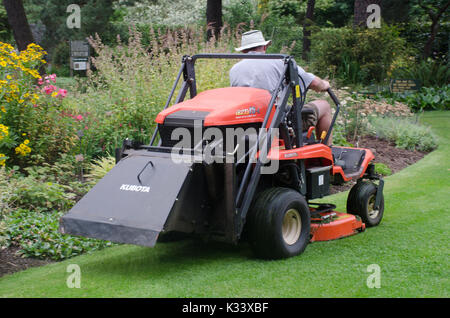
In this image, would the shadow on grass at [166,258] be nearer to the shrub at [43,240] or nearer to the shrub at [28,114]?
the shrub at [43,240]

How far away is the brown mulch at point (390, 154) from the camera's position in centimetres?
949

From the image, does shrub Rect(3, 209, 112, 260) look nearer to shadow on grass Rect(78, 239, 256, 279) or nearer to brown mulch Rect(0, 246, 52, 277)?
brown mulch Rect(0, 246, 52, 277)

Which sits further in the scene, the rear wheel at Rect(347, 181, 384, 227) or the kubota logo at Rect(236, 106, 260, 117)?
the rear wheel at Rect(347, 181, 384, 227)

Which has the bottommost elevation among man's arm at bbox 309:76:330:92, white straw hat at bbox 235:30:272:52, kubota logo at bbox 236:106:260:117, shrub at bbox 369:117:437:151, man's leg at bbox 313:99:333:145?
shrub at bbox 369:117:437:151

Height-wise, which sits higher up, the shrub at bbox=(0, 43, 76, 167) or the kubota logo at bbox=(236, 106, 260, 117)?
the kubota logo at bbox=(236, 106, 260, 117)

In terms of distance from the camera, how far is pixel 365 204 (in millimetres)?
6004

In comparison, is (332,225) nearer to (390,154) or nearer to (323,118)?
(323,118)

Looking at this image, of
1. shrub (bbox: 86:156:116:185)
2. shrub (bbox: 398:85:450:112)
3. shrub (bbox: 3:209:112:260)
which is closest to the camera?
shrub (bbox: 3:209:112:260)

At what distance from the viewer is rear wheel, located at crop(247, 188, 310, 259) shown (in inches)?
179

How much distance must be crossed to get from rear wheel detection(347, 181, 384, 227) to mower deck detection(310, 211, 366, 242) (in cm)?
25

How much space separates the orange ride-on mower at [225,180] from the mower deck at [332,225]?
1 centimetres

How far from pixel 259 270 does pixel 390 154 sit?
20.3 ft

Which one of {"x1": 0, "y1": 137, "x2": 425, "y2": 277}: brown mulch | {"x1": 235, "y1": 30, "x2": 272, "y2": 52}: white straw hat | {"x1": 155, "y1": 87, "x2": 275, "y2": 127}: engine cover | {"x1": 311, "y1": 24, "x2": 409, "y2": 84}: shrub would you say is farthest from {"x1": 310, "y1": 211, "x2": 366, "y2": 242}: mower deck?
{"x1": 311, "y1": 24, "x2": 409, "y2": 84}: shrub

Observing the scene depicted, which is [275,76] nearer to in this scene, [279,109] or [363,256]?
[279,109]
